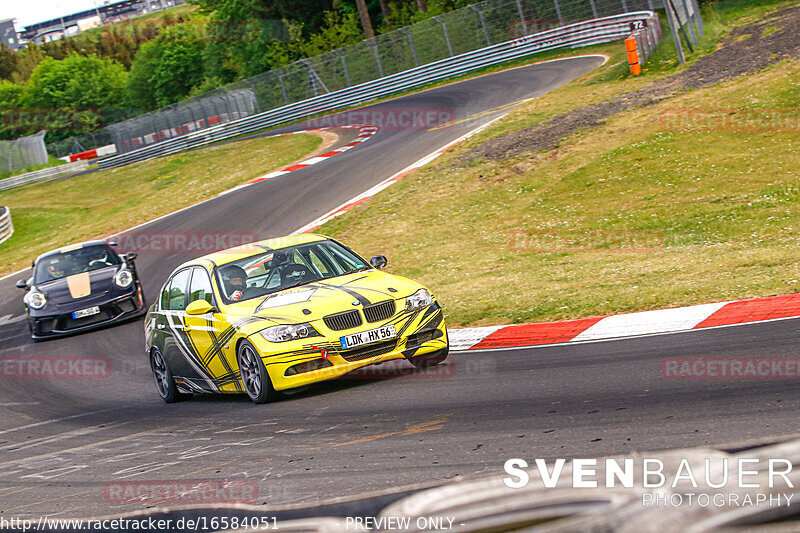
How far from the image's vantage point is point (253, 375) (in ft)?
Answer: 26.8

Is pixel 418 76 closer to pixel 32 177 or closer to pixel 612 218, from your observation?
pixel 612 218

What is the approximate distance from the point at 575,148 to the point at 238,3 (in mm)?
54008

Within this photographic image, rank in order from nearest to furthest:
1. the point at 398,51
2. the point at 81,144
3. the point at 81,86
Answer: the point at 398,51 < the point at 81,144 < the point at 81,86

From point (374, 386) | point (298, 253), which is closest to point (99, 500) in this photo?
point (374, 386)

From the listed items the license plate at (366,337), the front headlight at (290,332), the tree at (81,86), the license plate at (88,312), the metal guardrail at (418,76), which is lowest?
the license plate at (88,312)

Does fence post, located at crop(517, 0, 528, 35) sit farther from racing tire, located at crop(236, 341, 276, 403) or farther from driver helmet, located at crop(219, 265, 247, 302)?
racing tire, located at crop(236, 341, 276, 403)

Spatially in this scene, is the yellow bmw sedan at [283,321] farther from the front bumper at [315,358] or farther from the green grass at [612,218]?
the green grass at [612,218]

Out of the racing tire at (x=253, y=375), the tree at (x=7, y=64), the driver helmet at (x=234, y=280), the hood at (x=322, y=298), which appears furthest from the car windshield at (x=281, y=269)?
the tree at (x=7, y=64)

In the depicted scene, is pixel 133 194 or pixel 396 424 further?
pixel 133 194

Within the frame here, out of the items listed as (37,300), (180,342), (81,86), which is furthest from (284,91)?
(81,86)

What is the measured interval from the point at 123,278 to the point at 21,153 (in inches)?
1873

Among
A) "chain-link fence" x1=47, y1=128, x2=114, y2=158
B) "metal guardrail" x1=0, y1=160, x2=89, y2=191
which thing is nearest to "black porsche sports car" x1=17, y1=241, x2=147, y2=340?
"metal guardrail" x1=0, y1=160, x2=89, y2=191

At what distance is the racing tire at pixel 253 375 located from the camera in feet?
26.1

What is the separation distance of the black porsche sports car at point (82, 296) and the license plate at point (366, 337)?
8.74m
